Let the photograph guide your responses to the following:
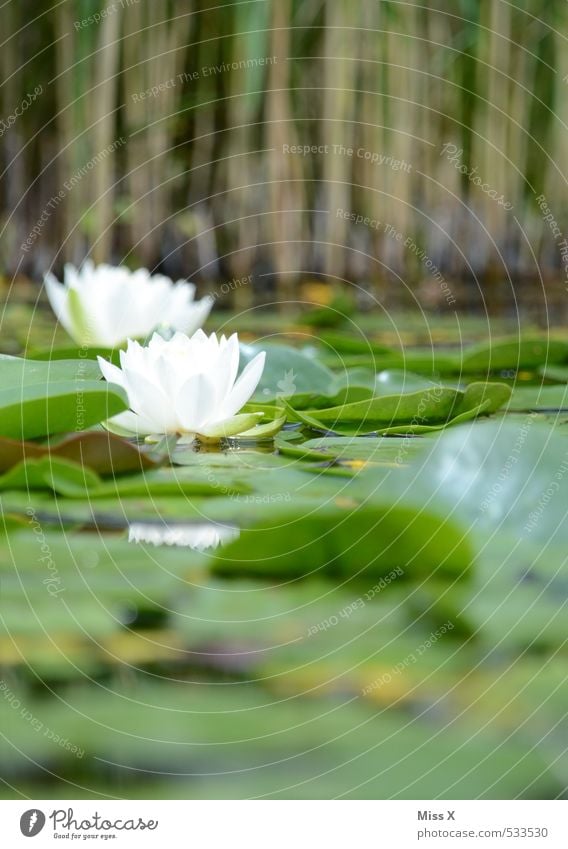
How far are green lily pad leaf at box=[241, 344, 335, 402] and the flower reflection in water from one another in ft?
1.32

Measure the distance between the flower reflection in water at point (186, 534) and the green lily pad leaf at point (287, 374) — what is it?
0.40 metres

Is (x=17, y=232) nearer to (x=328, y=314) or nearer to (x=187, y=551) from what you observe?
(x=328, y=314)

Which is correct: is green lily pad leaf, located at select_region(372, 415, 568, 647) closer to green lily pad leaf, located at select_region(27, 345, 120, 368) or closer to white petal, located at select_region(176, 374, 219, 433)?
white petal, located at select_region(176, 374, 219, 433)

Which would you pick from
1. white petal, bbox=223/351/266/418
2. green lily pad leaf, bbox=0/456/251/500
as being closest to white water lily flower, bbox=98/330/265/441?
white petal, bbox=223/351/266/418

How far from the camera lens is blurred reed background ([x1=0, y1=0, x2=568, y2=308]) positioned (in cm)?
250

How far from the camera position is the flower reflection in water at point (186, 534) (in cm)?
54

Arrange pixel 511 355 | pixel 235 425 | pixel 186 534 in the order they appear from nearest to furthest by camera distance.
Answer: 1. pixel 186 534
2. pixel 235 425
3. pixel 511 355

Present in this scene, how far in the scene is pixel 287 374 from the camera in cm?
98

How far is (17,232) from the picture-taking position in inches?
121

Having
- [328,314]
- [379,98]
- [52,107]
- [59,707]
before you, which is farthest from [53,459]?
[52,107]

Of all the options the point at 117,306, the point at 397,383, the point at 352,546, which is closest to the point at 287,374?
the point at 397,383

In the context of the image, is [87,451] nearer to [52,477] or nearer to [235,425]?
[52,477]
